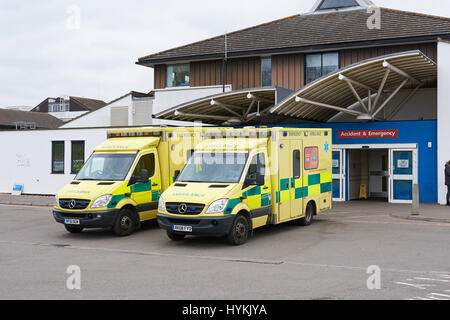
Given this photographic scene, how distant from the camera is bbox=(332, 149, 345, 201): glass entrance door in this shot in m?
22.0

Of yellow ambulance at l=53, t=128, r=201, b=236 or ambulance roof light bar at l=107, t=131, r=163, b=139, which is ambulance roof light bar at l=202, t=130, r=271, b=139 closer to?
yellow ambulance at l=53, t=128, r=201, b=236

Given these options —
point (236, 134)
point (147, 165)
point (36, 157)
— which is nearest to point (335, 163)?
point (236, 134)

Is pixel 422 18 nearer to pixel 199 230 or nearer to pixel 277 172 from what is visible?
pixel 277 172

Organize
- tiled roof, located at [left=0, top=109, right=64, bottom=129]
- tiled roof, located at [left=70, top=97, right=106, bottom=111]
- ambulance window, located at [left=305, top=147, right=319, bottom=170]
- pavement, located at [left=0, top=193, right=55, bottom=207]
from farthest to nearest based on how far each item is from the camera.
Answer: tiled roof, located at [left=70, top=97, right=106, bottom=111]
tiled roof, located at [left=0, top=109, right=64, bottom=129]
pavement, located at [left=0, top=193, right=55, bottom=207]
ambulance window, located at [left=305, top=147, right=319, bottom=170]

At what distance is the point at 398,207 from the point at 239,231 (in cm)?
945

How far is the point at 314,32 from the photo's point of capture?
25.8 m

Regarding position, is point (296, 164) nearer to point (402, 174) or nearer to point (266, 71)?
point (402, 174)

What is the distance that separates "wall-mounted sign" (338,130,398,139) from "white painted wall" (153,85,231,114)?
7.07m

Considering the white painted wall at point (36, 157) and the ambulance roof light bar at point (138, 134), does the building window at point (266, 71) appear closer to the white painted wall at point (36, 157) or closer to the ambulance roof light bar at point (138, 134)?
the white painted wall at point (36, 157)

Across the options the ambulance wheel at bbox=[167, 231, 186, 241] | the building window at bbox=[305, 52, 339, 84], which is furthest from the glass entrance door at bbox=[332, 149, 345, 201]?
the ambulance wheel at bbox=[167, 231, 186, 241]

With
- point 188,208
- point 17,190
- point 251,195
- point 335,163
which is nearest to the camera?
point 188,208

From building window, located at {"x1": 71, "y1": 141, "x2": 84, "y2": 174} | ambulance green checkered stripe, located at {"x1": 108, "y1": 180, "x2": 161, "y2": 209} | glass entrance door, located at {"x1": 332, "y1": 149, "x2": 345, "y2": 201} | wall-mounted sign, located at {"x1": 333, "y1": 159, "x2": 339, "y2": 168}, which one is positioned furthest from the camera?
building window, located at {"x1": 71, "y1": 141, "x2": 84, "y2": 174}

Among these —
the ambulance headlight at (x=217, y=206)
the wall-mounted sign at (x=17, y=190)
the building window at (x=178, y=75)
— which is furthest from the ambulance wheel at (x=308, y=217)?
the wall-mounted sign at (x=17, y=190)
